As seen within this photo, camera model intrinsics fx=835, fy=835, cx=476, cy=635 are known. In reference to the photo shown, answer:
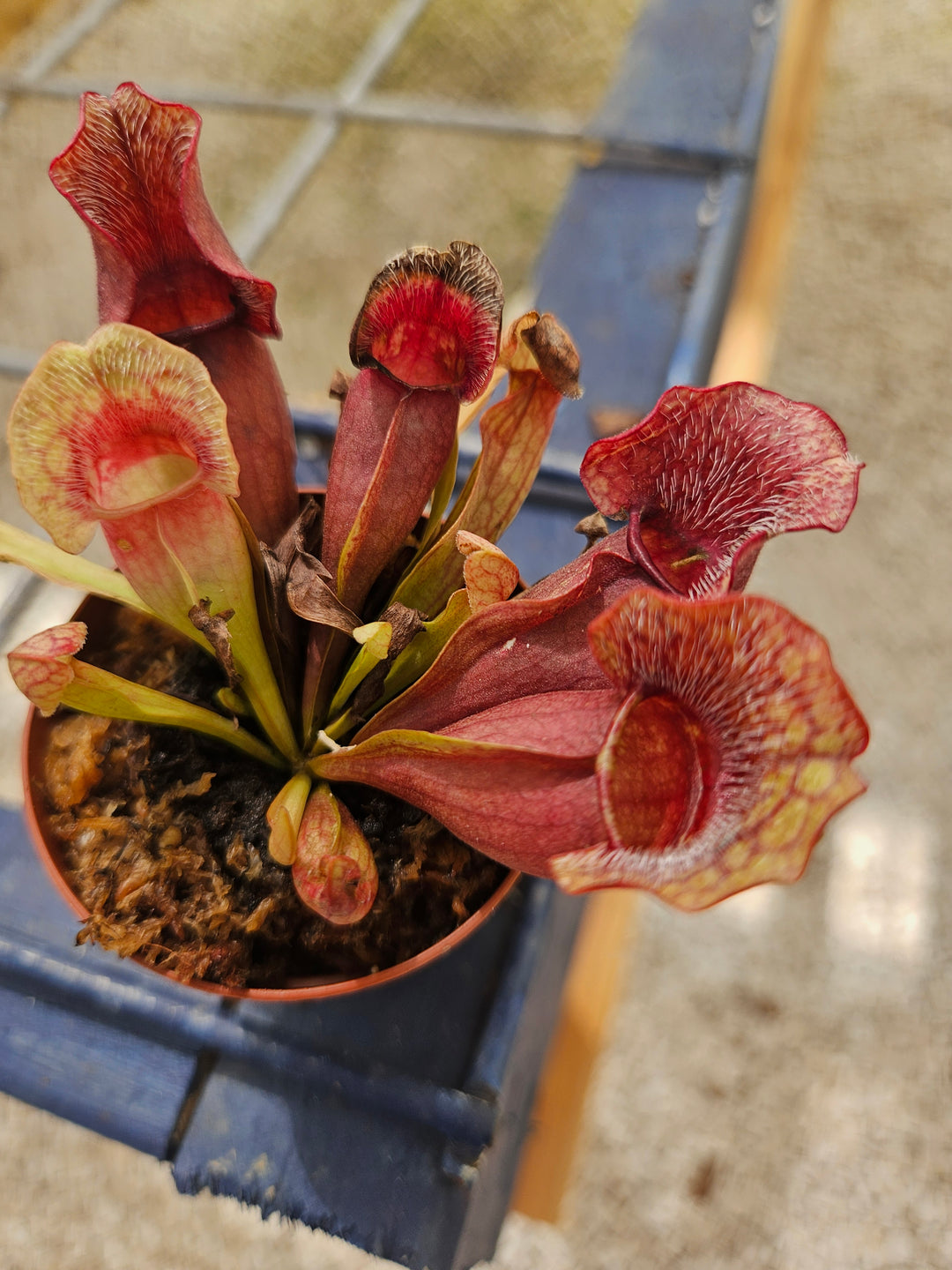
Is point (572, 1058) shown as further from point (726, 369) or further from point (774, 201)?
point (774, 201)

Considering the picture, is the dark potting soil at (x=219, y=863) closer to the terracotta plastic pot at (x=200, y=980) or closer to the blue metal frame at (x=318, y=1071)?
the terracotta plastic pot at (x=200, y=980)

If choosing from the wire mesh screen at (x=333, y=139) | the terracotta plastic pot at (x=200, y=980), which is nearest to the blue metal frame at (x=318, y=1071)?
the terracotta plastic pot at (x=200, y=980)

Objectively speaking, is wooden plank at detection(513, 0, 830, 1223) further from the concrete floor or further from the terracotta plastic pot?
the terracotta plastic pot

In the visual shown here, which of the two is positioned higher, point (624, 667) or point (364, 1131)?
point (624, 667)

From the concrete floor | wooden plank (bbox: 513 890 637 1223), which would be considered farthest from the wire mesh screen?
wooden plank (bbox: 513 890 637 1223)

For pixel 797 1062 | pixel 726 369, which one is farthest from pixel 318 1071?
pixel 726 369

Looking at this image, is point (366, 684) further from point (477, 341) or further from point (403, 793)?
point (477, 341)

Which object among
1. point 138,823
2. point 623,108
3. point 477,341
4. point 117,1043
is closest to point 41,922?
point 117,1043
